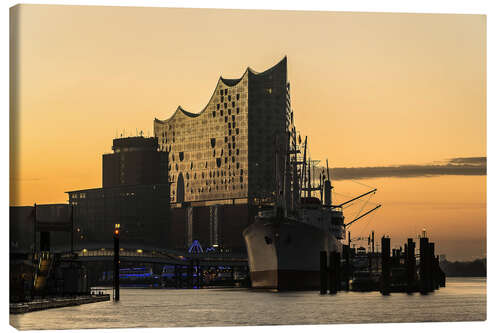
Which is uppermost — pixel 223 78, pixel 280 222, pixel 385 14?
pixel 223 78

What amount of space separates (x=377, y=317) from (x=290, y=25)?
15.4 meters

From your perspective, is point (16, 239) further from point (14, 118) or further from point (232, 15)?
point (232, 15)

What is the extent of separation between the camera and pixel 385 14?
40.4 metres

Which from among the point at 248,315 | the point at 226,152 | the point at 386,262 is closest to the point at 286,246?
the point at 386,262

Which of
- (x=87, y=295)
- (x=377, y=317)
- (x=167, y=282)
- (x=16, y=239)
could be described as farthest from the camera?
(x=167, y=282)

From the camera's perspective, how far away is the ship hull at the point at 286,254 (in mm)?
82188

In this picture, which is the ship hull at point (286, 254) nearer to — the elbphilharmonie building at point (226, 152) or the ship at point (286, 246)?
the ship at point (286, 246)

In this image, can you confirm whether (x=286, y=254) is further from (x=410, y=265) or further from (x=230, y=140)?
(x=230, y=140)

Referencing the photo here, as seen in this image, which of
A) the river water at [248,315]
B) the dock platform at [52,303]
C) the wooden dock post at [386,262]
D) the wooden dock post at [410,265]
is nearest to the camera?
the dock platform at [52,303]

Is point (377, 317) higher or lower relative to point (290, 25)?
lower

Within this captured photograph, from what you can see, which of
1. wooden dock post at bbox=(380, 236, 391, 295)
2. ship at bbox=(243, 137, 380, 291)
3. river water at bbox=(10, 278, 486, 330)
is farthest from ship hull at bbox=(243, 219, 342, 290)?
river water at bbox=(10, 278, 486, 330)

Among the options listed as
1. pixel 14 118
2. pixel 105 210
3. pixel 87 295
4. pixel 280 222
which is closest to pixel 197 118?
pixel 105 210

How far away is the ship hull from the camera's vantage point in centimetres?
8219

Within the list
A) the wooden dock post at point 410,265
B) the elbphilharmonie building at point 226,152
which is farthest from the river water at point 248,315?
the elbphilharmonie building at point 226,152
